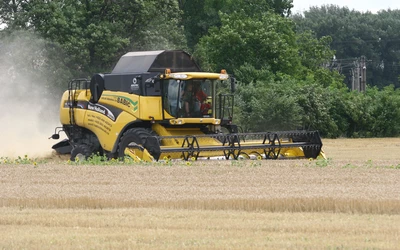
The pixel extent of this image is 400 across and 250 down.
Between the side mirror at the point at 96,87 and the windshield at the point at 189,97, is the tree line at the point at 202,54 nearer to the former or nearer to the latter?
the side mirror at the point at 96,87

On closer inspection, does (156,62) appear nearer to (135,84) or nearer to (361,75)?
(135,84)

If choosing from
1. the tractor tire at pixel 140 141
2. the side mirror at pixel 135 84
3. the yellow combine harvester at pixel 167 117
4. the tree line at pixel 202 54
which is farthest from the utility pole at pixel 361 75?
the tractor tire at pixel 140 141

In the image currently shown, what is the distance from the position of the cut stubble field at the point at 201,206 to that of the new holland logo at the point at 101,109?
3858 mm

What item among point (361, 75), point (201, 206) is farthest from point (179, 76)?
point (361, 75)

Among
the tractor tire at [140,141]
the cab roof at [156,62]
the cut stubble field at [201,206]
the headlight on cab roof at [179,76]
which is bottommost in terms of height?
the cut stubble field at [201,206]

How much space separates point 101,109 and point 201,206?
10.9m

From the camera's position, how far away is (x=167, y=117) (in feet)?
78.7

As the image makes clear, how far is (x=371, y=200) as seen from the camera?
14.1m

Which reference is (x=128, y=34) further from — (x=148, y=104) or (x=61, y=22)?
(x=148, y=104)

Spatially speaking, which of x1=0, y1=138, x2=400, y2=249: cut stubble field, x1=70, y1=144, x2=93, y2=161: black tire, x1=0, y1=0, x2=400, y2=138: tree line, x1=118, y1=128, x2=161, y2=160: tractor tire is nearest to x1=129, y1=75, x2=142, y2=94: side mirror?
x1=118, y1=128, x2=161, y2=160: tractor tire

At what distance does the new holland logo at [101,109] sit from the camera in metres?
24.6

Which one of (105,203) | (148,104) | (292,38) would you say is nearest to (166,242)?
(105,203)

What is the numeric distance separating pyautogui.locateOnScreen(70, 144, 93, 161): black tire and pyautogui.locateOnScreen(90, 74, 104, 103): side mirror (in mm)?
1309

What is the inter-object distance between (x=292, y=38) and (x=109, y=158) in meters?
37.0
